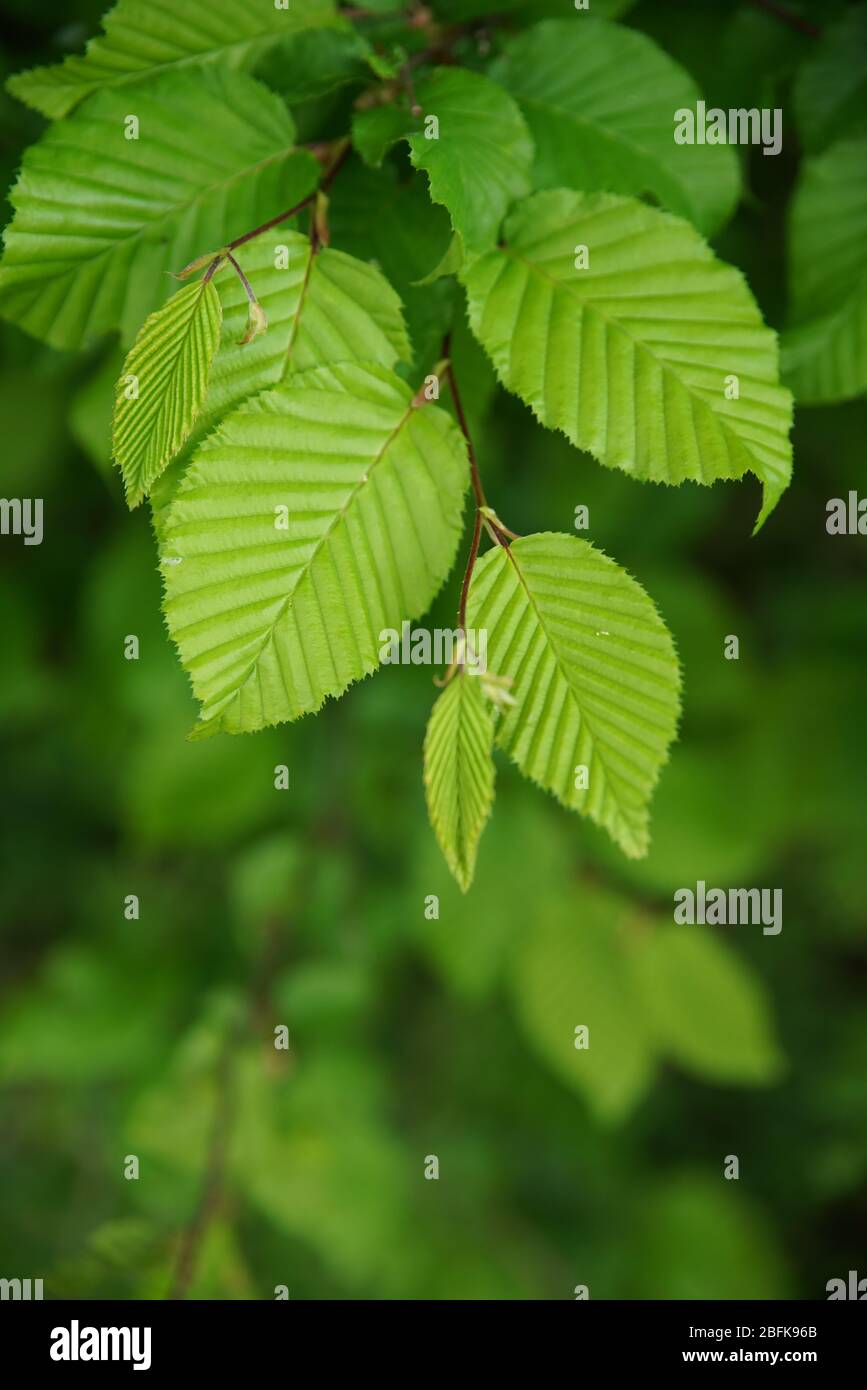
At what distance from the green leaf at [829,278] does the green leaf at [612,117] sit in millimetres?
116

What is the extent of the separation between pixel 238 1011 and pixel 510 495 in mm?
955

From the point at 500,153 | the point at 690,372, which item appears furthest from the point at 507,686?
the point at 500,153

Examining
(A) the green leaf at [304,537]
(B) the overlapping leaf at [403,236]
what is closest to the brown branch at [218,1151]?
(A) the green leaf at [304,537]

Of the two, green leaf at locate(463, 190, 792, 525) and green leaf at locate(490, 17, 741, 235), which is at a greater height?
green leaf at locate(490, 17, 741, 235)

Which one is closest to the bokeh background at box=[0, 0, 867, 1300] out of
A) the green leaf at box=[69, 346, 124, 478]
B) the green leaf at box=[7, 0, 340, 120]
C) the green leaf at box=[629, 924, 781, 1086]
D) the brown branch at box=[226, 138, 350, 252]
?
the green leaf at box=[629, 924, 781, 1086]

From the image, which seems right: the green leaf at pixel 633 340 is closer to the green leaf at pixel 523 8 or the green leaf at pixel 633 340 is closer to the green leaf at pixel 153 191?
the green leaf at pixel 153 191

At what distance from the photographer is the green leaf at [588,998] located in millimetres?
1611

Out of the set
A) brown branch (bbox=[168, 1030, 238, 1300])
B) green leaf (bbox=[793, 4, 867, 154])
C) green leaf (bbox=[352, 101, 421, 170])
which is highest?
green leaf (bbox=[793, 4, 867, 154])

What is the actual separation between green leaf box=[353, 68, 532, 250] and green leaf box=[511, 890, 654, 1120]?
1295 mm

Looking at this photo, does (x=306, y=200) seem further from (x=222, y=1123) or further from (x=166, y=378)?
(x=222, y=1123)

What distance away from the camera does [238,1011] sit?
1453 millimetres

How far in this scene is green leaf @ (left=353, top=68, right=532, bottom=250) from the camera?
0.62 meters

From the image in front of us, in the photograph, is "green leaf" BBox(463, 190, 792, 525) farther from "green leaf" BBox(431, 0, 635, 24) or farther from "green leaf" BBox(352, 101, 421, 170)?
"green leaf" BBox(431, 0, 635, 24)
